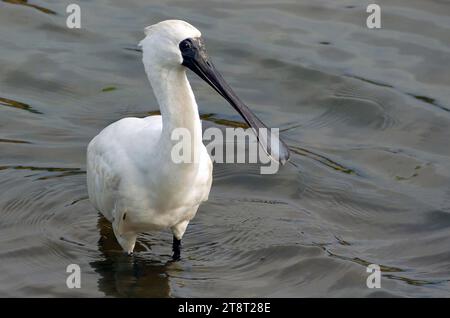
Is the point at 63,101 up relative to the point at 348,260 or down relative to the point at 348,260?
up

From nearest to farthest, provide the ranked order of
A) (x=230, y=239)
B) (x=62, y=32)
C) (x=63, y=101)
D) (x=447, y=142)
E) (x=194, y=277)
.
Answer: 1. (x=194, y=277)
2. (x=230, y=239)
3. (x=447, y=142)
4. (x=63, y=101)
5. (x=62, y=32)

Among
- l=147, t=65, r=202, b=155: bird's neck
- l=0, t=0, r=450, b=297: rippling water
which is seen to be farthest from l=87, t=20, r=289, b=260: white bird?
l=0, t=0, r=450, b=297: rippling water

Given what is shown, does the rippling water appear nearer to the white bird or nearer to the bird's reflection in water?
the bird's reflection in water

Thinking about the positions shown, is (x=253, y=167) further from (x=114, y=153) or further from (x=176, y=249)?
(x=114, y=153)

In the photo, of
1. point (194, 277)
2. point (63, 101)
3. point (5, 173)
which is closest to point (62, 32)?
point (63, 101)

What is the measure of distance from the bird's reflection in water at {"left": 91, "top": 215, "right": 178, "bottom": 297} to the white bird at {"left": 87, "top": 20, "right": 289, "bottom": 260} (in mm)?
144

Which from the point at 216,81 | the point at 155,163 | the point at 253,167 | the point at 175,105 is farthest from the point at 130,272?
the point at 253,167

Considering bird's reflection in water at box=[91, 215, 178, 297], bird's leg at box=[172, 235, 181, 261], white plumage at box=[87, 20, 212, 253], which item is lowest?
bird's reflection in water at box=[91, 215, 178, 297]

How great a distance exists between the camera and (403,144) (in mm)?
9430

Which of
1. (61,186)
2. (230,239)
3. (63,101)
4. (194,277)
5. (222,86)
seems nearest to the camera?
(222,86)

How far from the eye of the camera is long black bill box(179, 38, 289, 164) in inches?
248
